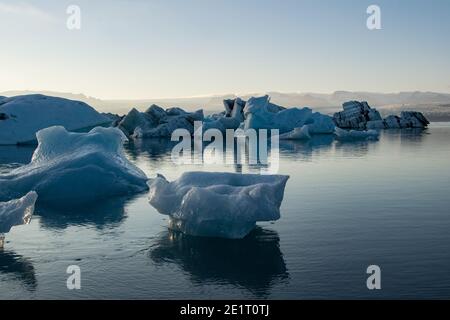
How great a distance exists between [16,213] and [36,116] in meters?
37.1

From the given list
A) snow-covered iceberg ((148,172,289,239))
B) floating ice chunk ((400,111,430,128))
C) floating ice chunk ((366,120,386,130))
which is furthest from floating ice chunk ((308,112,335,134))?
snow-covered iceberg ((148,172,289,239))

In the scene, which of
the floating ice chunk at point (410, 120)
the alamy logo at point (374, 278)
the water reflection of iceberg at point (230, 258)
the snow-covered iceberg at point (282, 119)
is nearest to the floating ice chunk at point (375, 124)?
the floating ice chunk at point (410, 120)

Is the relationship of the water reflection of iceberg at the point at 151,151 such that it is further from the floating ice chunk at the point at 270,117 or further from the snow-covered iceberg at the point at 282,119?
the snow-covered iceberg at the point at 282,119

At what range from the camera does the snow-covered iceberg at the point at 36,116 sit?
42719mm

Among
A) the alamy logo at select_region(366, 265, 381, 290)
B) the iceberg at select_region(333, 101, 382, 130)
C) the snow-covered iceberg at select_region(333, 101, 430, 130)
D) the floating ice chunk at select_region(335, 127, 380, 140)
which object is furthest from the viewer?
the snow-covered iceberg at select_region(333, 101, 430, 130)

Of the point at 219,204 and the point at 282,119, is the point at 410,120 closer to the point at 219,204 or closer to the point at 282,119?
the point at 282,119

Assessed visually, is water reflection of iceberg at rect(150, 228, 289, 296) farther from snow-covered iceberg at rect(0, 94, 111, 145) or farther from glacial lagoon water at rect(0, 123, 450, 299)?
snow-covered iceberg at rect(0, 94, 111, 145)

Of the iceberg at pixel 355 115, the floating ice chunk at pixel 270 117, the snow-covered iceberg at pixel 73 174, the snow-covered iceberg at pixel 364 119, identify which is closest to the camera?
the snow-covered iceberg at pixel 73 174

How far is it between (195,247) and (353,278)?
2.68m

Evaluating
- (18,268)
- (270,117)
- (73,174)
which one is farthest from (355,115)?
(18,268)

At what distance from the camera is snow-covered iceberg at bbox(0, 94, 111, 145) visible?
4272 cm

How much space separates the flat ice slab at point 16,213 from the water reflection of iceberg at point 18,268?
0.51 m

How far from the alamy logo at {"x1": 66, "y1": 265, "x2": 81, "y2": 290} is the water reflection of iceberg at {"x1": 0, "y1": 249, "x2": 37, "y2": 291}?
0.42 metres
